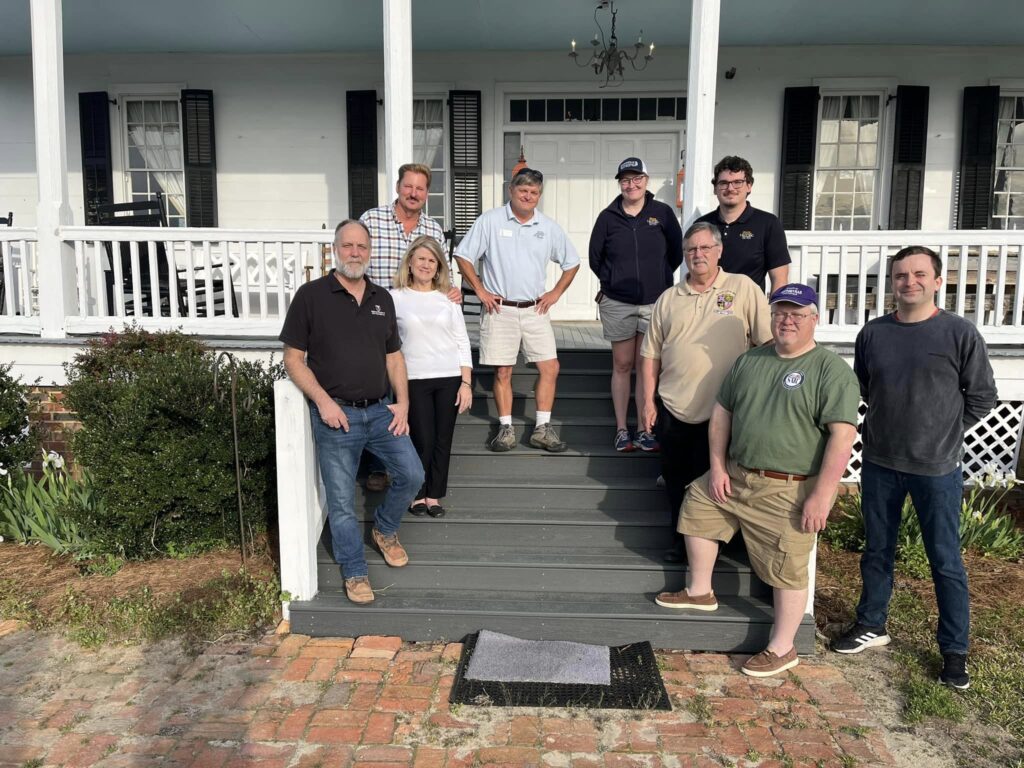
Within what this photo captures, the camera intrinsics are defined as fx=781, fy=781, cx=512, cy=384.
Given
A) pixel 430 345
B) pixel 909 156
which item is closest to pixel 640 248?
pixel 430 345

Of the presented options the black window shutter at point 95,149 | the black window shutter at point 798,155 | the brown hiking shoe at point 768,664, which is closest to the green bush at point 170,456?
the brown hiking shoe at point 768,664

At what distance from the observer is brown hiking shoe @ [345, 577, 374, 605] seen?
3.70 metres

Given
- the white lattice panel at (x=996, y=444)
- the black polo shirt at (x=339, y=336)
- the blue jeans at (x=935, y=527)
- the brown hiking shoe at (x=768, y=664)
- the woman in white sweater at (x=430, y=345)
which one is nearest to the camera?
the blue jeans at (x=935, y=527)

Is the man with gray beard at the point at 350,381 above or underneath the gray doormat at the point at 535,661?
above

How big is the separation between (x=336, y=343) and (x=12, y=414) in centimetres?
277

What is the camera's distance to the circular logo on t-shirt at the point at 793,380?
318 centimetres

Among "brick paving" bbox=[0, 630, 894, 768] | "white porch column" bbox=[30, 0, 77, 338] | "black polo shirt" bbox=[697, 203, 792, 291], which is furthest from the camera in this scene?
"white porch column" bbox=[30, 0, 77, 338]

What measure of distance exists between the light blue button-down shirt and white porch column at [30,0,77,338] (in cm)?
353

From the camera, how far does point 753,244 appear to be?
160 inches

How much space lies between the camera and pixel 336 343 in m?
3.50

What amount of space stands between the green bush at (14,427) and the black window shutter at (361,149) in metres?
4.01

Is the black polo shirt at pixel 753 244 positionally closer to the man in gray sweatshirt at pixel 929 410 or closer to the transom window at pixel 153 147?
the man in gray sweatshirt at pixel 929 410

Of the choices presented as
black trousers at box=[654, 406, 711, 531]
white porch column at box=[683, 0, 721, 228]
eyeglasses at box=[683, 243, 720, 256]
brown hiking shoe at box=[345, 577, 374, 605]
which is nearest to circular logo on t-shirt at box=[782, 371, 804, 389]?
black trousers at box=[654, 406, 711, 531]

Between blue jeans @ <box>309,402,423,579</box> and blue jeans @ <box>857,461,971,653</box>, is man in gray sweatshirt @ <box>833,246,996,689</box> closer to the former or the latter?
blue jeans @ <box>857,461,971,653</box>
